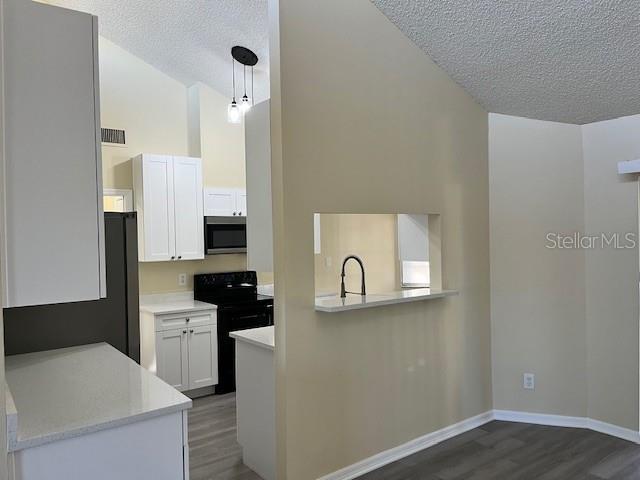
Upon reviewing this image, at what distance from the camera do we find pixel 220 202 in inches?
202

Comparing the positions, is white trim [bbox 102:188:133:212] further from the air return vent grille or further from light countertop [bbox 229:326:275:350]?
light countertop [bbox 229:326:275:350]

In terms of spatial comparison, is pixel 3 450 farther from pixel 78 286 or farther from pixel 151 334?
pixel 151 334

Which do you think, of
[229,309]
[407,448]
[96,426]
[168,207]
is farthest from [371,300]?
[168,207]

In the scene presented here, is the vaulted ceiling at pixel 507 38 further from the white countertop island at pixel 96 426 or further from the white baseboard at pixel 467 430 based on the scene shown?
the white countertop island at pixel 96 426

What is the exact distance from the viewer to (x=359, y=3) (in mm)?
3062

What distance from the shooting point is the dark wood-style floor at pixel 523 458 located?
3.00 m

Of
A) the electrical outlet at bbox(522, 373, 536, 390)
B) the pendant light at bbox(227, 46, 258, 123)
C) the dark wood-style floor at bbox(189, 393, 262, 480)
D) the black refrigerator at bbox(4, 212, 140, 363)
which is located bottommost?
the dark wood-style floor at bbox(189, 393, 262, 480)

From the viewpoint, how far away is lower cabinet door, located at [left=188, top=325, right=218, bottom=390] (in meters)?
4.56

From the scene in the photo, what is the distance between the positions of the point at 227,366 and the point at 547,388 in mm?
2811

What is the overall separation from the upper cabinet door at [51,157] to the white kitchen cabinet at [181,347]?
112 inches

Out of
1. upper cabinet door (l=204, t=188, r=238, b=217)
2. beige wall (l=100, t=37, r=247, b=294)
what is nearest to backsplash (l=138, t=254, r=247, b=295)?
beige wall (l=100, t=37, r=247, b=294)

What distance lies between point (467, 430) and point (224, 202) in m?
3.15

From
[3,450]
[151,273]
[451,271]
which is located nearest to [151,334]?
[151,273]

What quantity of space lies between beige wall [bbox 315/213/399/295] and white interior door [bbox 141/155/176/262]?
4.98ft
